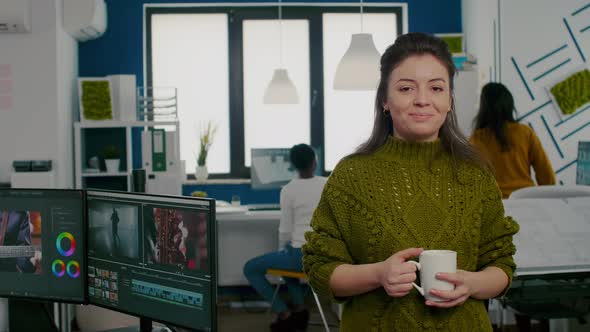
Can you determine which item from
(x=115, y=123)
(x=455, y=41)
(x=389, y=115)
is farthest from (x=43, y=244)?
(x=455, y=41)

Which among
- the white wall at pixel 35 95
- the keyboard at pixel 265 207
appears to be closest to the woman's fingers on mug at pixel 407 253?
the white wall at pixel 35 95

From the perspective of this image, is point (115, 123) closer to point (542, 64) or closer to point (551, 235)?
point (542, 64)

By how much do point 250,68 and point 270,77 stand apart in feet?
0.60

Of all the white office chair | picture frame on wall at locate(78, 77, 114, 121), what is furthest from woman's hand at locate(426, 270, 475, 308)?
picture frame on wall at locate(78, 77, 114, 121)

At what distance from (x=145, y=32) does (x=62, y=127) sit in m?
1.44

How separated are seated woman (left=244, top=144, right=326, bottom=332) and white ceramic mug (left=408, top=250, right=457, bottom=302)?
3.00 metres

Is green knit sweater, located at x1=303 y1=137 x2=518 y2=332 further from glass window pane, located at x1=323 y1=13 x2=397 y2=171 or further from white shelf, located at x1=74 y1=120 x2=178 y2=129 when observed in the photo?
glass window pane, located at x1=323 y1=13 x2=397 y2=171

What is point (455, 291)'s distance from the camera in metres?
1.25

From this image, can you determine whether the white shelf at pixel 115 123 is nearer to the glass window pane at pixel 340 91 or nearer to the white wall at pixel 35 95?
the white wall at pixel 35 95

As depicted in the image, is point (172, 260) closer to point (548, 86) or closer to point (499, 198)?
point (499, 198)

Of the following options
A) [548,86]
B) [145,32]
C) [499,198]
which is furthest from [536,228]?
[145,32]

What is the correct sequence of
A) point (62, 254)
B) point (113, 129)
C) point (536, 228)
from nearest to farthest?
1. point (62, 254)
2. point (536, 228)
3. point (113, 129)

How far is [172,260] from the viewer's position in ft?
5.68

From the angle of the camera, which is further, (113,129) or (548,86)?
(113,129)
